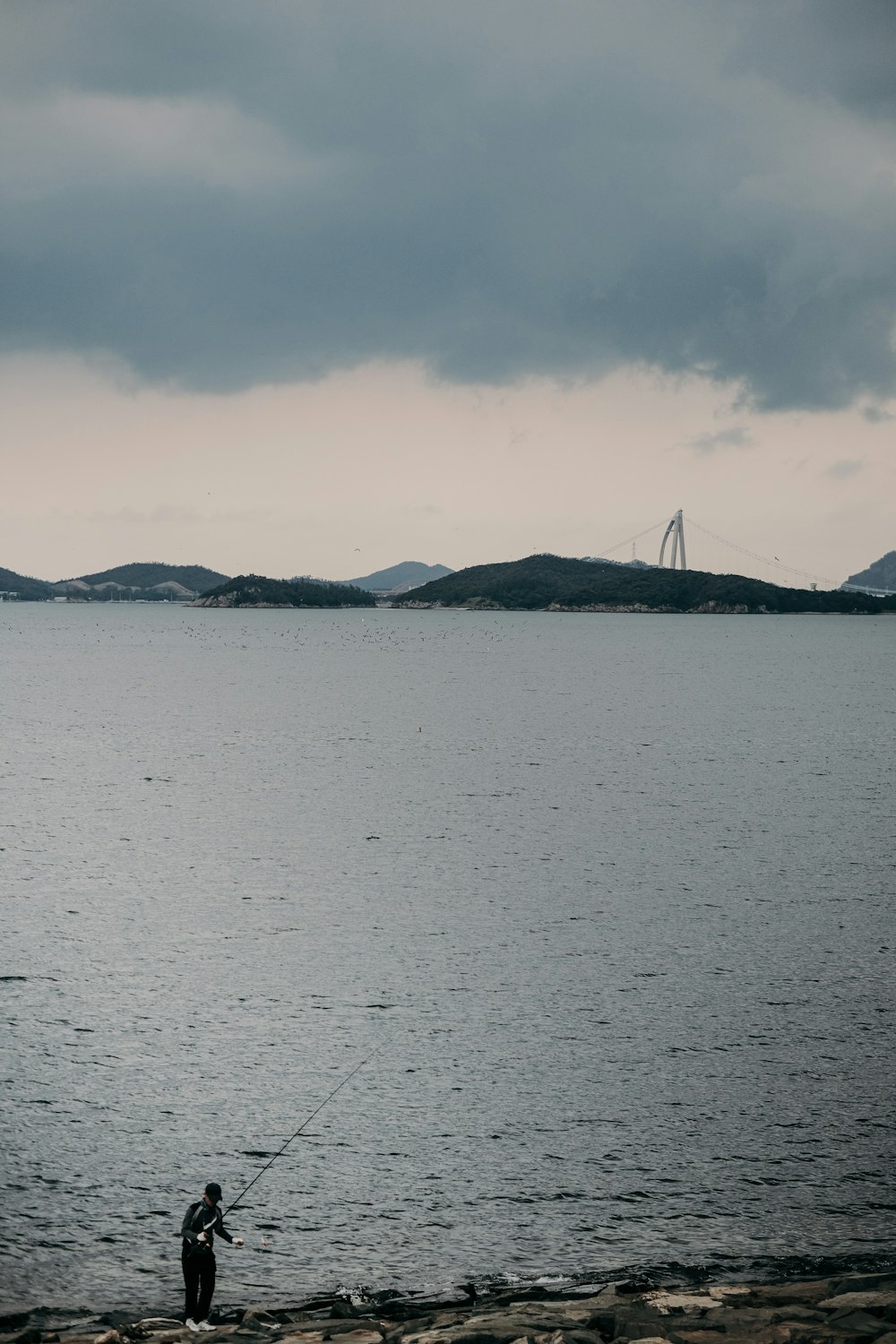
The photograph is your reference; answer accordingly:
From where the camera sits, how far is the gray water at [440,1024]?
1145 cm

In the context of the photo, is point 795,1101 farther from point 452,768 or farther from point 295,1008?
point 452,768

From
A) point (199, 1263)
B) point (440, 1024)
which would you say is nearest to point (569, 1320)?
point (199, 1263)

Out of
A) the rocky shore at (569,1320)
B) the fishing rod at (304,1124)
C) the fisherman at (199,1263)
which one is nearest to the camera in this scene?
the rocky shore at (569,1320)

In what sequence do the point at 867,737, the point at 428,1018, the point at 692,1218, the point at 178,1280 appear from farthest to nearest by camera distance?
the point at 867,737
the point at 428,1018
the point at 692,1218
the point at 178,1280

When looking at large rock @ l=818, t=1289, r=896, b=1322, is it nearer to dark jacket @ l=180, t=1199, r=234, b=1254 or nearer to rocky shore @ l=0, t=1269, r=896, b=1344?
rocky shore @ l=0, t=1269, r=896, b=1344

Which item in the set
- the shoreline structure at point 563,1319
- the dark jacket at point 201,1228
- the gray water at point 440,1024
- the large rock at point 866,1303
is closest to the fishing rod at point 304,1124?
the gray water at point 440,1024

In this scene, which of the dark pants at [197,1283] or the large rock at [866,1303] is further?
the dark pants at [197,1283]

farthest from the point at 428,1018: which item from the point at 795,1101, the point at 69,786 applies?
the point at 69,786

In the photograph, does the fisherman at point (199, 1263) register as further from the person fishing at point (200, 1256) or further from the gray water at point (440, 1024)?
the gray water at point (440, 1024)

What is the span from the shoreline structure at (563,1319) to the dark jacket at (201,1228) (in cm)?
61

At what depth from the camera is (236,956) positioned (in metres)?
19.5

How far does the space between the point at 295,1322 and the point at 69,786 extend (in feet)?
101

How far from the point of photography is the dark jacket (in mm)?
9812

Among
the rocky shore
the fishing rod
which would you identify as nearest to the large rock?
the rocky shore
